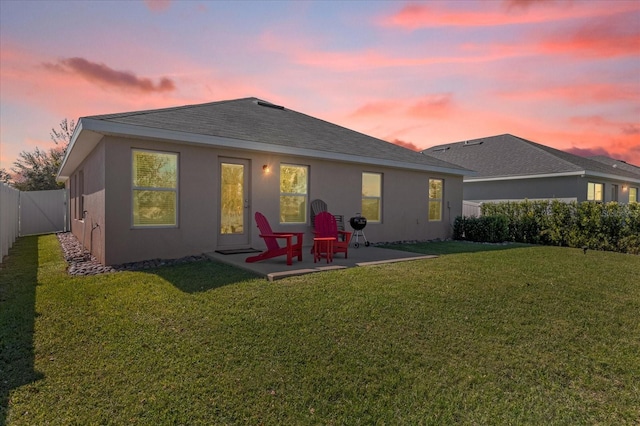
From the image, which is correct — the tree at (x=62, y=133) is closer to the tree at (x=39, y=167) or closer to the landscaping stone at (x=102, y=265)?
the tree at (x=39, y=167)

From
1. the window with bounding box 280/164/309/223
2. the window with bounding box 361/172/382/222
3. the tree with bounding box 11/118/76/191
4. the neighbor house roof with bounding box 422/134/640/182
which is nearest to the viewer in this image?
the window with bounding box 280/164/309/223

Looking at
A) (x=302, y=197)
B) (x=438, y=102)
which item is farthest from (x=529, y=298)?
(x=438, y=102)

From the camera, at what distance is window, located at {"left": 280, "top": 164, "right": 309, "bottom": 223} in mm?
8773

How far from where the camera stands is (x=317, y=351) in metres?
3.21

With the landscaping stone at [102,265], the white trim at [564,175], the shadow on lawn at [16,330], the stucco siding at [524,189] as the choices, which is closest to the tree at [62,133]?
the landscaping stone at [102,265]

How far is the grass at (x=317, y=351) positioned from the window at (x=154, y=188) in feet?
6.34

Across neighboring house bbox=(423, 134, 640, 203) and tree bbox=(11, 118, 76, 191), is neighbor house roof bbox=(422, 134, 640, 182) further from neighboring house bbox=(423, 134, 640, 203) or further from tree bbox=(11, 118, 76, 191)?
tree bbox=(11, 118, 76, 191)

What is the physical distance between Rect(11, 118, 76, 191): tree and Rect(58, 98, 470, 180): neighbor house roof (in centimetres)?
2329

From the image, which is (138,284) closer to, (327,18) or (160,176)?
(160,176)

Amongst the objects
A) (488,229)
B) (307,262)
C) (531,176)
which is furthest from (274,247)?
(531,176)

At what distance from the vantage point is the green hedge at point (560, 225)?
1003 centimetres

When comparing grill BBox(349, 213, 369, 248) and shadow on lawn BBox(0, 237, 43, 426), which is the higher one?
grill BBox(349, 213, 369, 248)

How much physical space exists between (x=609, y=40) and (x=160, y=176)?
11.7 metres

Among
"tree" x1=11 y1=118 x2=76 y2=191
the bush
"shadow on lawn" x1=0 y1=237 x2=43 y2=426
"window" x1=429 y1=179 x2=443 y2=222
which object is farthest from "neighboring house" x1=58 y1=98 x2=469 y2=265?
"tree" x1=11 y1=118 x2=76 y2=191
